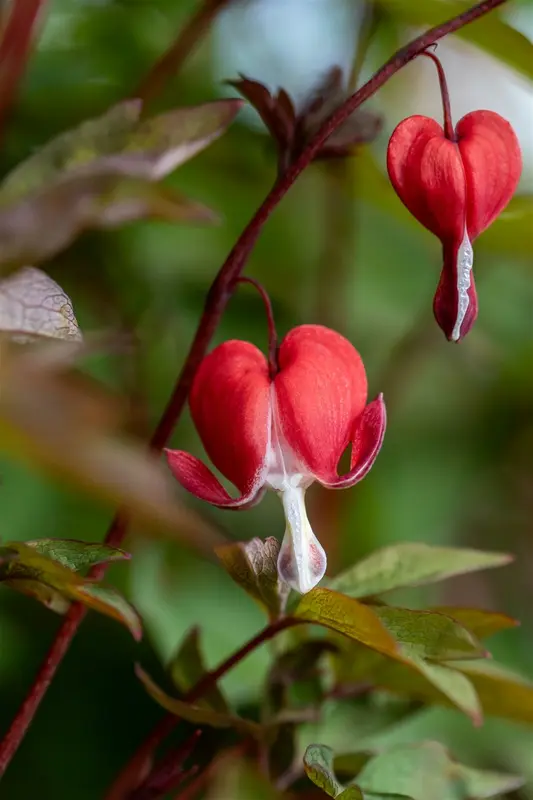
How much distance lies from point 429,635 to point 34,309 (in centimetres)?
21

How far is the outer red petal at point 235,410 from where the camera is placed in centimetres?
36

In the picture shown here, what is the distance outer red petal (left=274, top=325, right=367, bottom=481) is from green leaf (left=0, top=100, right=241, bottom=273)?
0.10m

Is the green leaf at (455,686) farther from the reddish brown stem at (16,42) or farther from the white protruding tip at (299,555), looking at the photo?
the reddish brown stem at (16,42)

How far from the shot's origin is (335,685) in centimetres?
51

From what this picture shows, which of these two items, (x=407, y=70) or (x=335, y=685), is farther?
(x=407, y=70)

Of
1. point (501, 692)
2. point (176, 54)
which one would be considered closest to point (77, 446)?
point (501, 692)

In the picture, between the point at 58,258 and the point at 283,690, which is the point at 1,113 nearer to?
the point at 58,258

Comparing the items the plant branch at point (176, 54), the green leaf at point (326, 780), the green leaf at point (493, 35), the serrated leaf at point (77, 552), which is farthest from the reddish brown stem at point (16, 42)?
the green leaf at point (326, 780)

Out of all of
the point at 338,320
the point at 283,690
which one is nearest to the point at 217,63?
the point at 338,320

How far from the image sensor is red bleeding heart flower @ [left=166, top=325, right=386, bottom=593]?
1.15 ft

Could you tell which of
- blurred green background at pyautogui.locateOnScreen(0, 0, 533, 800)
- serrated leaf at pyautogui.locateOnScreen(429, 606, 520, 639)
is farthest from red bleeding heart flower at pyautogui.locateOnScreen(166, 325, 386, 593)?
blurred green background at pyautogui.locateOnScreen(0, 0, 533, 800)

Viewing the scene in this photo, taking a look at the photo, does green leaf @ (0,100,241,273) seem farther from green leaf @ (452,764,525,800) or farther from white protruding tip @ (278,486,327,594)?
green leaf @ (452,764,525,800)

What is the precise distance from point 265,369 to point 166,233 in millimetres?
533

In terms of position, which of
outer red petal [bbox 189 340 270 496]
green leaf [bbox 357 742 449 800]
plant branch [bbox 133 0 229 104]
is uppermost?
plant branch [bbox 133 0 229 104]
